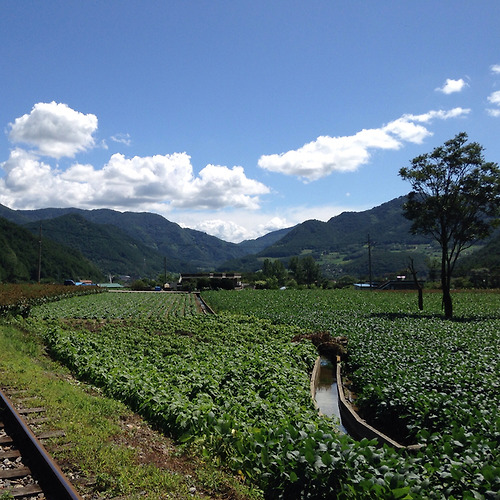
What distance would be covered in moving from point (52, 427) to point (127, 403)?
243 centimetres

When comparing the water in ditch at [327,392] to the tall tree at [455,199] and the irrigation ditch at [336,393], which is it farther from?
the tall tree at [455,199]

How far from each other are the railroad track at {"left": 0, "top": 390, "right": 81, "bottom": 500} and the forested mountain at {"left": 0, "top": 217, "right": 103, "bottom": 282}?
10691 cm

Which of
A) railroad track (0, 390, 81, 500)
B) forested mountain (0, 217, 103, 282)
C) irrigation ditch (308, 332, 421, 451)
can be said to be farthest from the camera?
forested mountain (0, 217, 103, 282)

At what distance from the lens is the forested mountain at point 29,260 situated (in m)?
107

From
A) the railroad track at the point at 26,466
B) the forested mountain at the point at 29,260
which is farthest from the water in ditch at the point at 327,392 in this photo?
the forested mountain at the point at 29,260

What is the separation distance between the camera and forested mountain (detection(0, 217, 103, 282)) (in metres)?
107

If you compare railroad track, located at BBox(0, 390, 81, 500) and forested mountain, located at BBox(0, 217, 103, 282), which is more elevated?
forested mountain, located at BBox(0, 217, 103, 282)

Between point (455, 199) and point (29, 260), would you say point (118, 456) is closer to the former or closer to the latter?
point (455, 199)

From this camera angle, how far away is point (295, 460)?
5.30m

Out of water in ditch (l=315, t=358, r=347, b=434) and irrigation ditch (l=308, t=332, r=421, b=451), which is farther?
water in ditch (l=315, t=358, r=347, b=434)

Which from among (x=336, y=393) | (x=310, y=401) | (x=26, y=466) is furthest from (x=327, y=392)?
(x=26, y=466)

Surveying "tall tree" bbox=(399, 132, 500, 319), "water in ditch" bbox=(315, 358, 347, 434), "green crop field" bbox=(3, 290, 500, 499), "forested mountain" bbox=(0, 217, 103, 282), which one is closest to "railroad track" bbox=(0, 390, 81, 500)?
"green crop field" bbox=(3, 290, 500, 499)

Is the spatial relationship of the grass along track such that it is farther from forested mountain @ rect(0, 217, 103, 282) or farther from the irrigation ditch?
forested mountain @ rect(0, 217, 103, 282)

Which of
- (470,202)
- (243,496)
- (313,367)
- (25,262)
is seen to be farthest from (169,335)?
(25,262)
